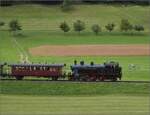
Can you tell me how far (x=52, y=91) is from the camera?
36250 millimetres

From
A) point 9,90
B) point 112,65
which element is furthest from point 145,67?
point 9,90

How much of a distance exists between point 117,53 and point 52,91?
116 feet

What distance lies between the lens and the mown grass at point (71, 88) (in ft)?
118

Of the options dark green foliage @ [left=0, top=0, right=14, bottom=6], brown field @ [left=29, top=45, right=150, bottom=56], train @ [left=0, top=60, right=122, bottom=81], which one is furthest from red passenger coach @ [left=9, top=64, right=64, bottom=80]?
dark green foliage @ [left=0, top=0, right=14, bottom=6]

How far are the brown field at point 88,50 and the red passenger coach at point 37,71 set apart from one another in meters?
25.2

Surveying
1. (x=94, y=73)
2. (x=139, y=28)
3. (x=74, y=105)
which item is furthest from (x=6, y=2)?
(x=74, y=105)

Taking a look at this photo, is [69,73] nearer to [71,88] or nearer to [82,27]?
[71,88]

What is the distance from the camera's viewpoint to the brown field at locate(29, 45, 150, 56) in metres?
69.9

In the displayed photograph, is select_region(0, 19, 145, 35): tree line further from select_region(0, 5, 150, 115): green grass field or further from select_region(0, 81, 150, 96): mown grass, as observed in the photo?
select_region(0, 81, 150, 96): mown grass

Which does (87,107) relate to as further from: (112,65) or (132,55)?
(132,55)

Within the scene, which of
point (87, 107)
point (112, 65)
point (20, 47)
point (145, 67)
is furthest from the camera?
point (20, 47)

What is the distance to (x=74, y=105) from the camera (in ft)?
99.4

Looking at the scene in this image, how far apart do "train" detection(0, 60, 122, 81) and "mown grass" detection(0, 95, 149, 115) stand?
7.07 m

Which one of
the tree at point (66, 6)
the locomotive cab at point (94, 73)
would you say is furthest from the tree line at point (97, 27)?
the locomotive cab at point (94, 73)
